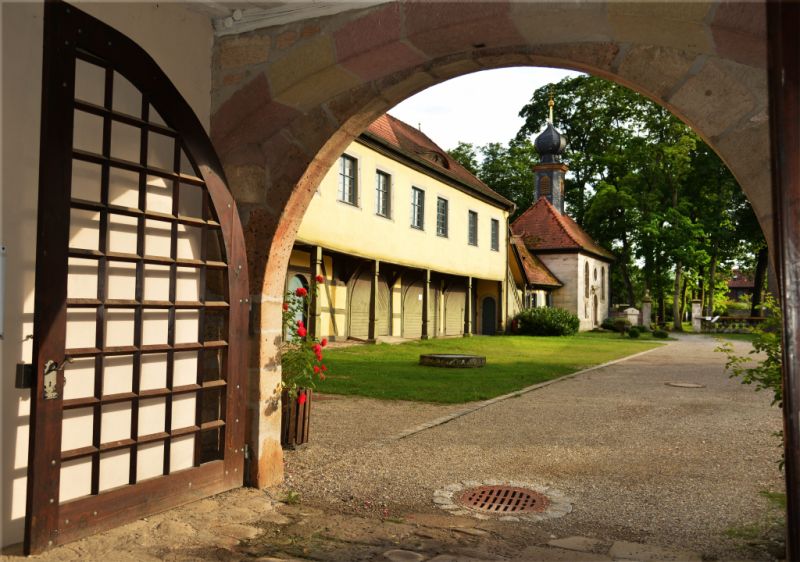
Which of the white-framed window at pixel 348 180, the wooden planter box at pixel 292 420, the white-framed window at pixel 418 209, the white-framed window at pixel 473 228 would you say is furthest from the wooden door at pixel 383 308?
the wooden planter box at pixel 292 420

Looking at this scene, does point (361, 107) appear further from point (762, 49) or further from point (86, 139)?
A: point (762, 49)

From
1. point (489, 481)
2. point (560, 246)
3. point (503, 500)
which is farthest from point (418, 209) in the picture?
point (503, 500)

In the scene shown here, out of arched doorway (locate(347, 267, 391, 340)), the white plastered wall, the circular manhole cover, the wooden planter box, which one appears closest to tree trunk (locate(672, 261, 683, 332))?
arched doorway (locate(347, 267, 391, 340))

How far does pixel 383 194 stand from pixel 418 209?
88.0 inches

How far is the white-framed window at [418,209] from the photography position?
2070 cm

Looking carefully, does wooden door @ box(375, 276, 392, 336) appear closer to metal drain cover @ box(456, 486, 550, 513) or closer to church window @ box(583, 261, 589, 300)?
metal drain cover @ box(456, 486, 550, 513)

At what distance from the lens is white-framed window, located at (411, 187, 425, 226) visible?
67.9 feet

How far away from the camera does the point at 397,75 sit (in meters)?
4.45

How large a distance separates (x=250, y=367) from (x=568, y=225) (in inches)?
1305

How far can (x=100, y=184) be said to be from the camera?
3850mm

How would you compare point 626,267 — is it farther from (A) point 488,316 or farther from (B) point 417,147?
(B) point 417,147

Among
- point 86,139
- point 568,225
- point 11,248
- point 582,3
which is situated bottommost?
point 11,248

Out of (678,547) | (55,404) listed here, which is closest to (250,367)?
(55,404)

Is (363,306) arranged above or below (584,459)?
above
